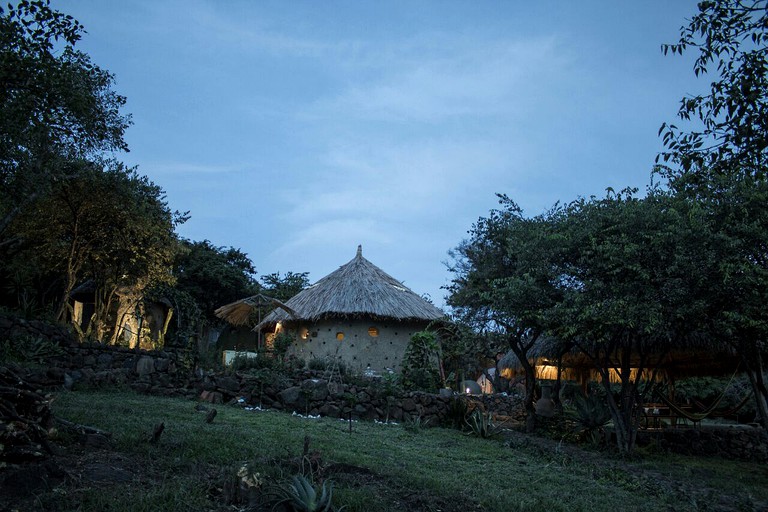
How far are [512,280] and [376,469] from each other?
600 cm

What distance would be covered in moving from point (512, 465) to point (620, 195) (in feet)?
19.7

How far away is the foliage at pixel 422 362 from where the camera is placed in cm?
1683

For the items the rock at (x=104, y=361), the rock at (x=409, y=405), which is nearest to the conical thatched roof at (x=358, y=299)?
the rock at (x=409, y=405)

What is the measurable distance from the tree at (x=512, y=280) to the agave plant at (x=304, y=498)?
7.11m

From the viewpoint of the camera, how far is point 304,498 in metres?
5.23

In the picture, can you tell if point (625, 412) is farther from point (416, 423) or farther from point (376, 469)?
point (376, 469)

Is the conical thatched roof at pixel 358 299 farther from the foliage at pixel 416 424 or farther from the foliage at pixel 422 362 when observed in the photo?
the foliage at pixel 416 424

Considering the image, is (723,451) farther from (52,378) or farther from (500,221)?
(52,378)

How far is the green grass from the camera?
5695mm

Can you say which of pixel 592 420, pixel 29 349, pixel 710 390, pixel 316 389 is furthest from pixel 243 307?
pixel 710 390

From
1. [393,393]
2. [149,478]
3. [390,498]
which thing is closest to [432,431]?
[393,393]

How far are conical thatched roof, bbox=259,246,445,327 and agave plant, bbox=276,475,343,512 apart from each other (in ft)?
49.7

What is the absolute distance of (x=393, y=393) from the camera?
14.5 metres

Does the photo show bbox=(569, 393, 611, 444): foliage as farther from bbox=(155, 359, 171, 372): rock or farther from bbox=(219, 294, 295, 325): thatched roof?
bbox=(155, 359, 171, 372): rock
